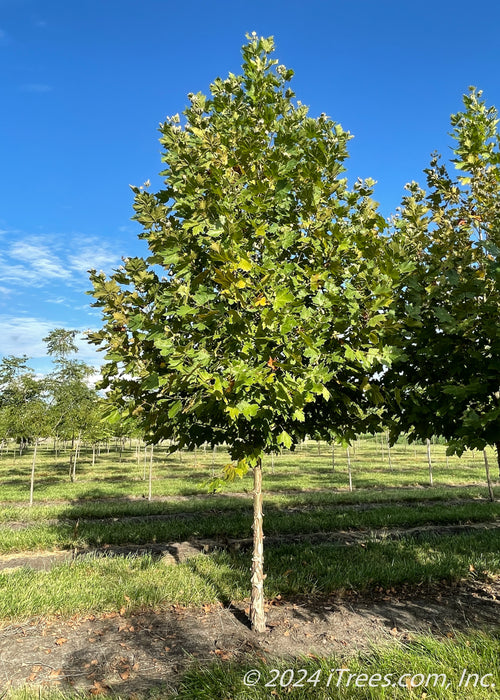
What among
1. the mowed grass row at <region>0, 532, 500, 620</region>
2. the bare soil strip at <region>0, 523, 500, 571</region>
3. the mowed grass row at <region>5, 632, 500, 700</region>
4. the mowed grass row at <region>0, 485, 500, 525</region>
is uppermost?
the mowed grass row at <region>5, 632, 500, 700</region>

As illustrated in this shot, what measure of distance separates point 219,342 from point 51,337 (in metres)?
67.0

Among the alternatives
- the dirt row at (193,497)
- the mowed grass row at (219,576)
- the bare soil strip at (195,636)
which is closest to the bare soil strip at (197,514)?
the dirt row at (193,497)

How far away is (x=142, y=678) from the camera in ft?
15.1

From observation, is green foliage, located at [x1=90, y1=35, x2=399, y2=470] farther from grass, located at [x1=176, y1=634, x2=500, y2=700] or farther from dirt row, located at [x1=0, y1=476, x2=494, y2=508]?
dirt row, located at [x1=0, y1=476, x2=494, y2=508]

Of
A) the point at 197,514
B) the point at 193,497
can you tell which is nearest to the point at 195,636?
the point at 197,514

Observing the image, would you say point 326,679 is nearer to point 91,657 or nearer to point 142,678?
point 142,678

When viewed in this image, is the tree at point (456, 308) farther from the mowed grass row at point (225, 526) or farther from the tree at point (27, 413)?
the tree at point (27, 413)

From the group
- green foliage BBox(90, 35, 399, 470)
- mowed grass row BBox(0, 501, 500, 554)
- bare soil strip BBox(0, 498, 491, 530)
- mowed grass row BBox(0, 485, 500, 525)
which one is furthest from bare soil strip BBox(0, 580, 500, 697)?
mowed grass row BBox(0, 485, 500, 525)

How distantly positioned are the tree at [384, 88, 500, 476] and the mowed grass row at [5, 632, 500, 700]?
201 cm

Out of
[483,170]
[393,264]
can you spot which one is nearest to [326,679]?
[393,264]

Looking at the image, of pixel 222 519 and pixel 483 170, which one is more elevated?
pixel 483 170

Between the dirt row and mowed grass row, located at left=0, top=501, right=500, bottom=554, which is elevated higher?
mowed grass row, located at left=0, top=501, right=500, bottom=554

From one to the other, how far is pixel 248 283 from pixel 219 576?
6.15 metres

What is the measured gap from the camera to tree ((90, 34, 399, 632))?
3.99 meters
